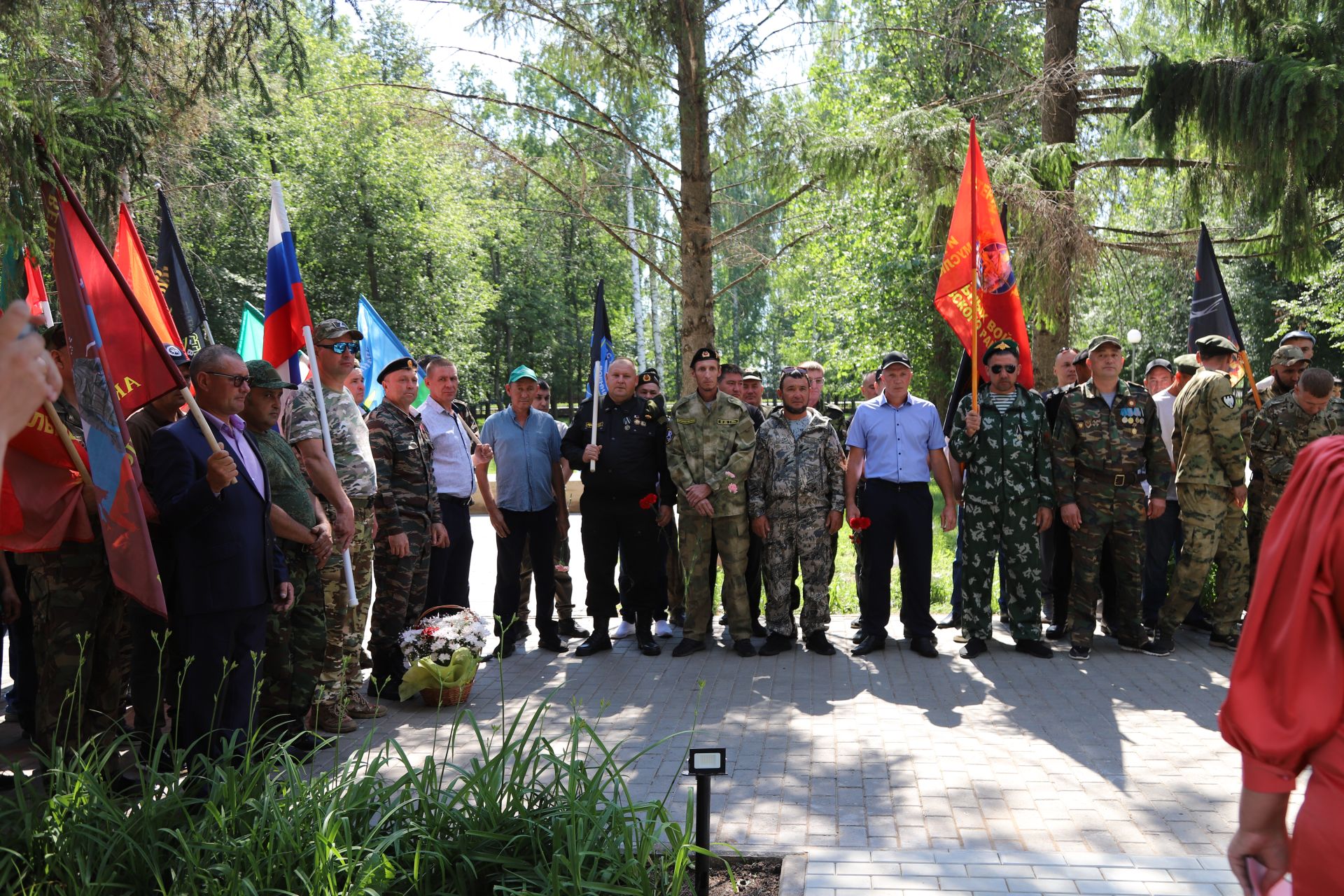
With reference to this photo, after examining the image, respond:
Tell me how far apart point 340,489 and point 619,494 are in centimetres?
279

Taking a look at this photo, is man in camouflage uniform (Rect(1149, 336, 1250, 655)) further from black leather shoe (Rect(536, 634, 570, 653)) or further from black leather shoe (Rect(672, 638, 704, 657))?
black leather shoe (Rect(536, 634, 570, 653))

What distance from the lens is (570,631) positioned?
29.9 ft

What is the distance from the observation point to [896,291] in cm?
2522

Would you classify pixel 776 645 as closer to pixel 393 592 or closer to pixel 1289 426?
pixel 393 592

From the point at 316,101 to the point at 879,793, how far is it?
95.1ft

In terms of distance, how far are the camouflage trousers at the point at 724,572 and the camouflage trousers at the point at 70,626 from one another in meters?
4.07

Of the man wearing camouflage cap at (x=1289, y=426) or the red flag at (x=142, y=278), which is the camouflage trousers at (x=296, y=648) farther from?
the man wearing camouflage cap at (x=1289, y=426)

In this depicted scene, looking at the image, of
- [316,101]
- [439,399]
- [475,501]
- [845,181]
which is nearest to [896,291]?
[475,501]

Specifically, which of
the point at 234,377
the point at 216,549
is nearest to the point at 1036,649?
the point at 216,549

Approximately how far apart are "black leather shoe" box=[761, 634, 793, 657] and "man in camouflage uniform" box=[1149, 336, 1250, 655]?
2.78m

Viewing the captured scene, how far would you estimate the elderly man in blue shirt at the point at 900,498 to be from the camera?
805 cm

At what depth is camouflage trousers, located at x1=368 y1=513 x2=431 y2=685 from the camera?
697 cm

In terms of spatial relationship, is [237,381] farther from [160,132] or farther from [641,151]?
[641,151]

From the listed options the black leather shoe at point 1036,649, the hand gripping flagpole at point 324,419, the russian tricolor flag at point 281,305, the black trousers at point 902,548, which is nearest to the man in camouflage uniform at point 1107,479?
the black leather shoe at point 1036,649
